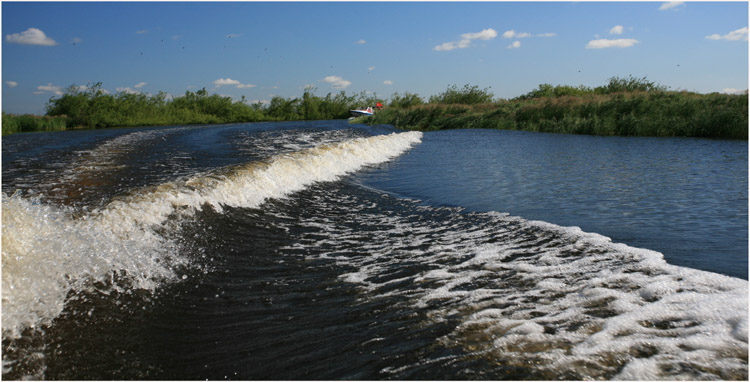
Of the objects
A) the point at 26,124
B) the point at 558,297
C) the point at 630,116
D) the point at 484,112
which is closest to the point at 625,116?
the point at 630,116

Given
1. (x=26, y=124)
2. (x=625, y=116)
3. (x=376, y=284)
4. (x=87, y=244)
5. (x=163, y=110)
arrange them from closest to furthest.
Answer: (x=376, y=284) → (x=87, y=244) → (x=625, y=116) → (x=26, y=124) → (x=163, y=110)

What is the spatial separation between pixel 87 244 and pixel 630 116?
28.0 metres

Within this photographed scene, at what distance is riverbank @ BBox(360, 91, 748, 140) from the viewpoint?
76.5 feet

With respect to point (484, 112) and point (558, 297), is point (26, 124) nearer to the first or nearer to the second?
point (484, 112)

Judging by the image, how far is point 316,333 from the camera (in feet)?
12.2

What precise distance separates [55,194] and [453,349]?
9102 millimetres

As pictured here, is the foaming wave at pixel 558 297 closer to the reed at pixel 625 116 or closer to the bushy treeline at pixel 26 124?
the reed at pixel 625 116

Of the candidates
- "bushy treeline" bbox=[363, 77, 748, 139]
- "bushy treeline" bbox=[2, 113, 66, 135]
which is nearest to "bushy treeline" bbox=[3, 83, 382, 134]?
"bushy treeline" bbox=[2, 113, 66, 135]

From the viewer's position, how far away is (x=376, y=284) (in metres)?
4.78

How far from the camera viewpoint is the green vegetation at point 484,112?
25.0 m

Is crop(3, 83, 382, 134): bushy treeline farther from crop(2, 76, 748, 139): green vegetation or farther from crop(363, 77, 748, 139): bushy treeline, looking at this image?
crop(363, 77, 748, 139): bushy treeline

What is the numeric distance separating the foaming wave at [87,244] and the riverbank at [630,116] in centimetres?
2326

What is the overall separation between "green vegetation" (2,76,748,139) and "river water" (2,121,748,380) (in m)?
18.2

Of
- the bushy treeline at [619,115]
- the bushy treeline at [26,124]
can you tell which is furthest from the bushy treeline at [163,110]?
the bushy treeline at [619,115]
